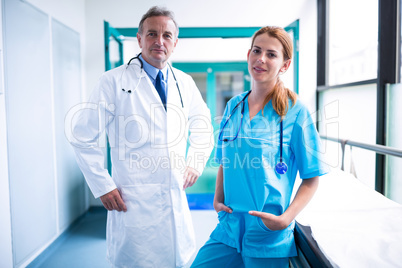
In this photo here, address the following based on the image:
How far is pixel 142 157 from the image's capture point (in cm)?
114

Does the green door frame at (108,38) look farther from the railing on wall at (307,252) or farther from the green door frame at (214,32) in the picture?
the railing on wall at (307,252)

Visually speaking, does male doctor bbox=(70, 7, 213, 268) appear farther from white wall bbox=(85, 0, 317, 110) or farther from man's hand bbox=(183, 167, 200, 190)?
white wall bbox=(85, 0, 317, 110)

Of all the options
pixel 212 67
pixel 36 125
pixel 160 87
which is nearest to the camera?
pixel 160 87

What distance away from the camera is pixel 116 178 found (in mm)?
1172

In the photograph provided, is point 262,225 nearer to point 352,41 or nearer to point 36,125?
point 36,125

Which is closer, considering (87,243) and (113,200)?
(113,200)

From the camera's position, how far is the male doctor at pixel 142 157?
1099 millimetres

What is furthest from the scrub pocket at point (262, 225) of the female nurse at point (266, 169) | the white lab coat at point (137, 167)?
the white lab coat at point (137, 167)

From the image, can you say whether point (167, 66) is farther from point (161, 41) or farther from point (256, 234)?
point (256, 234)

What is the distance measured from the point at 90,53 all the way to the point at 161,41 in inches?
63.1

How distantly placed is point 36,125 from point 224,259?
146cm

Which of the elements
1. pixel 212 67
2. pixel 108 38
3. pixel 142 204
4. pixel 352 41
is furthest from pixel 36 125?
pixel 212 67

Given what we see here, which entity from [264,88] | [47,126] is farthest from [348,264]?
[47,126]

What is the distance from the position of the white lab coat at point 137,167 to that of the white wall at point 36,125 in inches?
27.1
